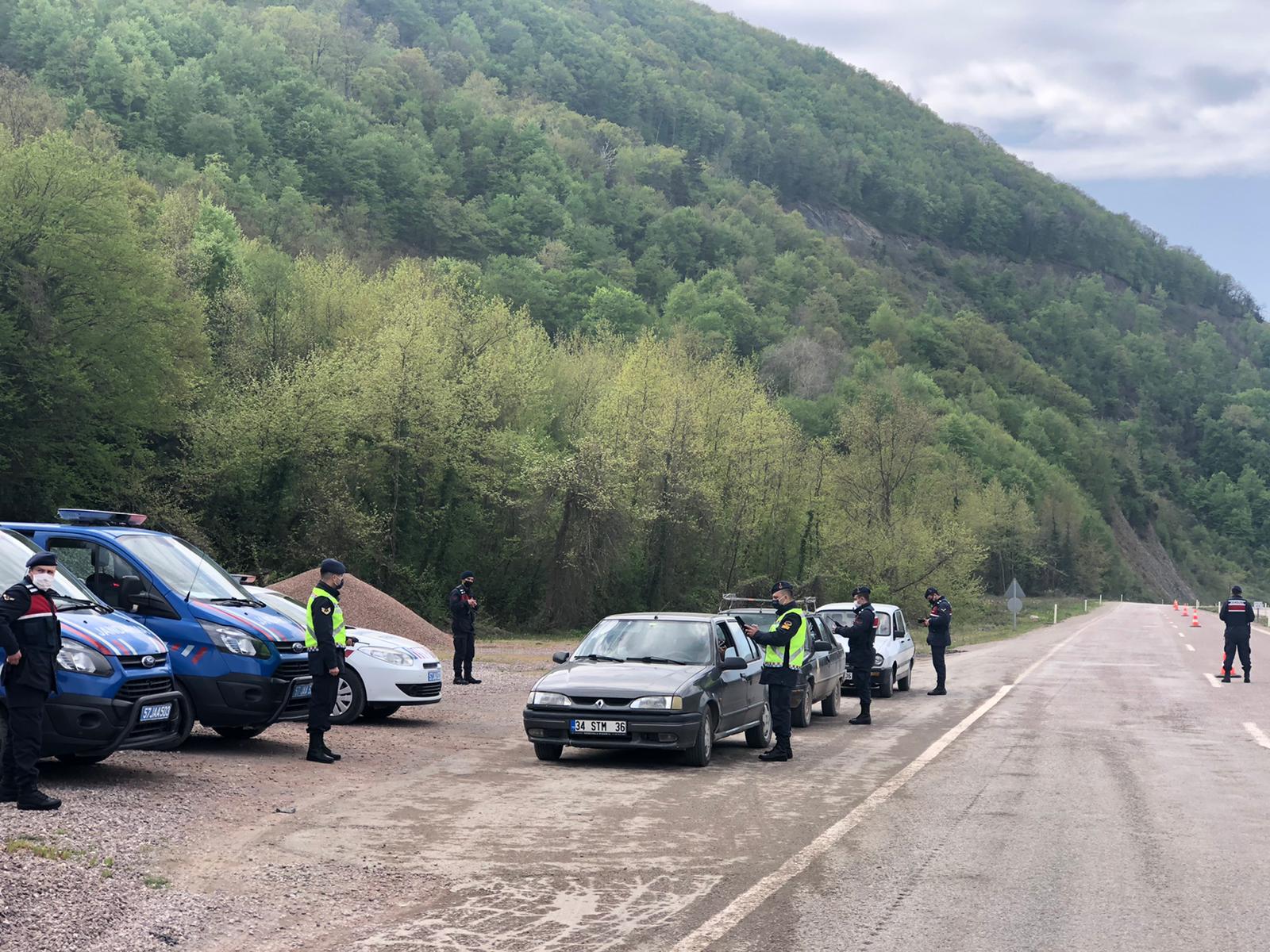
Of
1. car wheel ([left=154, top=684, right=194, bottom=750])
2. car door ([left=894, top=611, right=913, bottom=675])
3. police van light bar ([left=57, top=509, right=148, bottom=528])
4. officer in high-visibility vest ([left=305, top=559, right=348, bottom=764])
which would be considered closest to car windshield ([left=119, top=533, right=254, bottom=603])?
police van light bar ([left=57, top=509, right=148, bottom=528])

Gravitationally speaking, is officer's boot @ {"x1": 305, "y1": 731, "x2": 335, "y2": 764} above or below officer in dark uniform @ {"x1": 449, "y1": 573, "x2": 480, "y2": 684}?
below

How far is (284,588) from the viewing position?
31.4 metres

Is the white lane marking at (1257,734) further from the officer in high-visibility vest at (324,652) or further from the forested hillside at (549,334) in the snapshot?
the forested hillside at (549,334)

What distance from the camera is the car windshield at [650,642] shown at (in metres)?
14.1

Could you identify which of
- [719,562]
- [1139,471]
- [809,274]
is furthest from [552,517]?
[1139,471]

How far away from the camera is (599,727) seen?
12.9 meters

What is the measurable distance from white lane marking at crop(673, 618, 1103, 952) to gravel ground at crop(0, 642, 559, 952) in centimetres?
192

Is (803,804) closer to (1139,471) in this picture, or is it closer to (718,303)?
(718,303)

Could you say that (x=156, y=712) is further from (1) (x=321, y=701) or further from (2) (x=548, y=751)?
(2) (x=548, y=751)

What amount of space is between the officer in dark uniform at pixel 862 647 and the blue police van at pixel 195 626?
27.2 feet

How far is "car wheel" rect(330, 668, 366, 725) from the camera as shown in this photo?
15.9 meters

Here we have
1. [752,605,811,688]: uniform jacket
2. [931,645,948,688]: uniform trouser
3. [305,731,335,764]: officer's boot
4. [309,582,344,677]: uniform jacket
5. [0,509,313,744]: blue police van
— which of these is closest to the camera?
[0,509,313,744]: blue police van

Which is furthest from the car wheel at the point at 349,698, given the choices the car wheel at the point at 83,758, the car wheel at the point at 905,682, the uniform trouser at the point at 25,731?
the car wheel at the point at 905,682

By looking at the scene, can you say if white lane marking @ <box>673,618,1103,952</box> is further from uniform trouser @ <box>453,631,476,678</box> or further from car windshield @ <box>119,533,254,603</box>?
uniform trouser @ <box>453,631,476,678</box>
